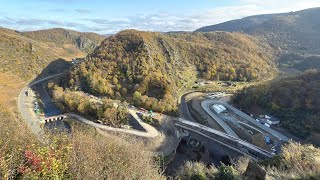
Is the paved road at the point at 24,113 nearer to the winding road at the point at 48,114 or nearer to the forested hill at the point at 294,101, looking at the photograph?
the winding road at the point at 48,114

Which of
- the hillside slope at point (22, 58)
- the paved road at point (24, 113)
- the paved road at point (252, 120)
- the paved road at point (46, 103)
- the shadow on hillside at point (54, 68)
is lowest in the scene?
the paved road at point (252, 120)

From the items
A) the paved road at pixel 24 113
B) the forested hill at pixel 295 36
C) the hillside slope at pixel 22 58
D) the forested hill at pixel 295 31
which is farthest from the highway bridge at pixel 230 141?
the forested hill at pixel 295 31

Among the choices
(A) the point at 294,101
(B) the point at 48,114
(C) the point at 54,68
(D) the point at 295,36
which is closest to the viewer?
(A) the point at 294,101

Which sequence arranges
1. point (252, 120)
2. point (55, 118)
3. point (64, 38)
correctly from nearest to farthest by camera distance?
point (252, 120)
point (55, 118)
point (64, 38)

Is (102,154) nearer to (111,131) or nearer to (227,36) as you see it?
(111,131)

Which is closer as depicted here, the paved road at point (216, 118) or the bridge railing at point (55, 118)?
the paved road at point (216, 118)

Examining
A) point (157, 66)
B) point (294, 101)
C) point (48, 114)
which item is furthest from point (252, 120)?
point (48, 114)

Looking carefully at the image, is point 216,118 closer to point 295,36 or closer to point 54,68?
point 54,68
